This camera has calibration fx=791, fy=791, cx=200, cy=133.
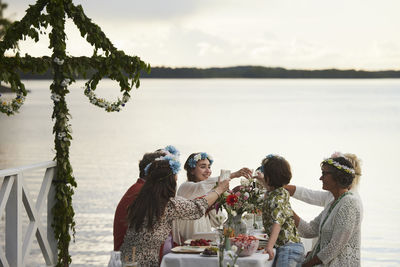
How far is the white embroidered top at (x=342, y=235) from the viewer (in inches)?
210

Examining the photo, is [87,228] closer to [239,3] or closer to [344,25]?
[344,25]

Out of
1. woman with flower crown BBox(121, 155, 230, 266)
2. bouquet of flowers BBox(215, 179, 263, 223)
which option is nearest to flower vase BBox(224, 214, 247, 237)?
bouquet of flowers BBox(215, 179, 263, 223)

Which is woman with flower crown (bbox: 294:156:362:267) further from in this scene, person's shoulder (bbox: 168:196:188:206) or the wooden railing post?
the wooden railing post

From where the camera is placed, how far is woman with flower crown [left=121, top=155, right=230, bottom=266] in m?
5.11

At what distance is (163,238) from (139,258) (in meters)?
0.21

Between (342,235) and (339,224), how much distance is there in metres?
0.08

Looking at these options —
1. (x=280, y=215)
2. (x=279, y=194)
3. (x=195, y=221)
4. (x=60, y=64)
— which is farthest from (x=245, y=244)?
(x=60, y=64)

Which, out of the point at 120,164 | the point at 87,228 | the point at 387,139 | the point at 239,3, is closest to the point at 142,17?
the point at 239,3

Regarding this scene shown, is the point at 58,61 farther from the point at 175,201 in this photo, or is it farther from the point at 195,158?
the point at 175,201

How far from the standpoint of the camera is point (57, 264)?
6.62 meters

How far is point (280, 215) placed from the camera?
5398 mm

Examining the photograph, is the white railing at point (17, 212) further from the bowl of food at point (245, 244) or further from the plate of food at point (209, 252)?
the bowl of food at point (245, 244)

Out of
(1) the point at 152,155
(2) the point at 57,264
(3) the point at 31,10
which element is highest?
(3) the point at 31,10

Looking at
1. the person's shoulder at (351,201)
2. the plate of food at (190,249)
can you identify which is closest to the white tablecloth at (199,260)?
the plate of food at (190,249)
